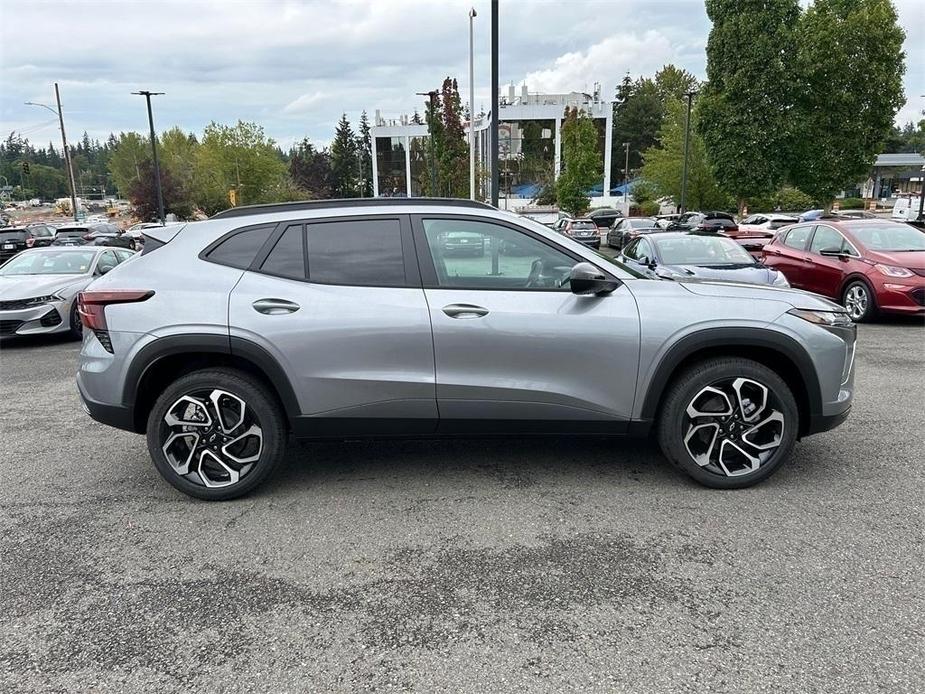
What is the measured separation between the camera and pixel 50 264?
1062 centimetres

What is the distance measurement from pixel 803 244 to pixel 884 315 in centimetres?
177

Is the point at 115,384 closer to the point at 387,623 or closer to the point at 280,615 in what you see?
the point at 280,615

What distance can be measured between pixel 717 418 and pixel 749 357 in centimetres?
42

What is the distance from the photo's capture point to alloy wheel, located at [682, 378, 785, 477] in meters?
3.90

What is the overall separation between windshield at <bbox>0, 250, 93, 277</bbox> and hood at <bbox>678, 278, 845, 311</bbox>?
31.7 feet

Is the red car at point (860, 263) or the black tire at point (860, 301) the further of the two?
the black tire at point (860, 301)

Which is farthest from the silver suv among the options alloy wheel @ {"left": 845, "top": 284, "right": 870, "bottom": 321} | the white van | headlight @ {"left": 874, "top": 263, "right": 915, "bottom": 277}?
the white van

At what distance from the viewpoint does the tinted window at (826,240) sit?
10.5 m

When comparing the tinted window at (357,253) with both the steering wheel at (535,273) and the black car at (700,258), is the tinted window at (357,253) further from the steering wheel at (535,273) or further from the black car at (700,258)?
the black car at (700,258)

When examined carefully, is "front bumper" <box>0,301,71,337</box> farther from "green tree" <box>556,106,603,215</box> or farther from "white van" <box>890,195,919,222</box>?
"white van" <box>890,195,919,222</box>

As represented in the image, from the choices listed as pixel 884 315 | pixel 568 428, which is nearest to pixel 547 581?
pixel 568 428

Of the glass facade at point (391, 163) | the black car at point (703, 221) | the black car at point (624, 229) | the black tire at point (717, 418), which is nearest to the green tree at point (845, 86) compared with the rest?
the black car at point (703, 221)

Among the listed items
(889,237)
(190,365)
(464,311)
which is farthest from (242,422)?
(889,237)

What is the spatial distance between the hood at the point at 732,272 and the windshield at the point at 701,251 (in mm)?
261
